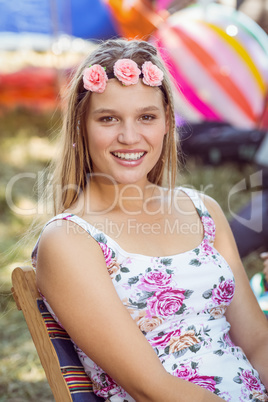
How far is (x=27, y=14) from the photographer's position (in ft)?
22.3

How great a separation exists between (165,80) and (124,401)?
3.58 ft

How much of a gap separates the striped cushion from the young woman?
0.03 meters

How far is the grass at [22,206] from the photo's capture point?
2.99 metres

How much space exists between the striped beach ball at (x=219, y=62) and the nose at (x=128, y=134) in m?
3.94

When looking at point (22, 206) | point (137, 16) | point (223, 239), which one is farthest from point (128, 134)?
point (137, 16)

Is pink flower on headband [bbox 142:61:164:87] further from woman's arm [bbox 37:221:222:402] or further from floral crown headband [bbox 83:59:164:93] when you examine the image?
woman's arm [bbox 37:221:222:402]

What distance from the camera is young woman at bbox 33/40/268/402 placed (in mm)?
1565

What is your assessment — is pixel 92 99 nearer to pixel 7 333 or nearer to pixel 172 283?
pixel 172 283

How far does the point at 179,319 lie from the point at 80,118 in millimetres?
756

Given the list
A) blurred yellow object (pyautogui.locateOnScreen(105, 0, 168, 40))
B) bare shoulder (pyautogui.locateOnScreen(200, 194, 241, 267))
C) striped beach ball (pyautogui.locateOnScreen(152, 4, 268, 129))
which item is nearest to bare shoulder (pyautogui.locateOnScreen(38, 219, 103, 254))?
bare shoulder (pyautogui.locateOnScreen(200, 194, 241, 267))

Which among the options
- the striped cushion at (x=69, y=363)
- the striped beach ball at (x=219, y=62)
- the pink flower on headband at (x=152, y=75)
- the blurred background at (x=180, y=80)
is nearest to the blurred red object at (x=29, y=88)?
the blurred background at (x=180, y=80)

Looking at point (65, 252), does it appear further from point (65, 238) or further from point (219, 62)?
point (219, 62)

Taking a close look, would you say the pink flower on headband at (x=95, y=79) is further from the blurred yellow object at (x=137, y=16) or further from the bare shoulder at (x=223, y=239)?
the blurred yellow object at (x=137, y=16)

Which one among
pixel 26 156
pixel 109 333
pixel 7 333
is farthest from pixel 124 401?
pixel 26 156
